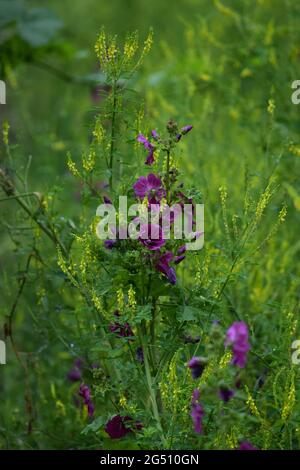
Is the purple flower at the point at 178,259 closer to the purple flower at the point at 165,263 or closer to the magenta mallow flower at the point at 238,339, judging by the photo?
the purple flower at the point at 165,263

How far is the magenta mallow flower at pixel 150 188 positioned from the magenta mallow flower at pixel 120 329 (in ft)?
0.83

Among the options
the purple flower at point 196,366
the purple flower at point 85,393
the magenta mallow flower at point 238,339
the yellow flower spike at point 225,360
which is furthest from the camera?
the purple flower at point 85,393

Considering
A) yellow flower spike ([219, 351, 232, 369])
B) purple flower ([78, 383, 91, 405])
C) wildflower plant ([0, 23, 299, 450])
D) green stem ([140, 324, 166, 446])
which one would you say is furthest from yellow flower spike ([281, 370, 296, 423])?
purple flower ([78, 383, 91, 405])

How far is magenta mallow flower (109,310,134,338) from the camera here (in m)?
1.57

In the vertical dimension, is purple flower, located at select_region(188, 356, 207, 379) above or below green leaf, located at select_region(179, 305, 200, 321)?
below

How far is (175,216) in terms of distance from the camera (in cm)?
151

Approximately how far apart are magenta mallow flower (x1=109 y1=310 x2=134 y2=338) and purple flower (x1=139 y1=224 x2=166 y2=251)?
0.56 ft

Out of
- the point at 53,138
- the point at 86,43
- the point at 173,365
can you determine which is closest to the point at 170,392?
the point at 173,365

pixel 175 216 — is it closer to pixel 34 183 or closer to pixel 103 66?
pixel 103 66

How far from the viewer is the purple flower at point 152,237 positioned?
148cm

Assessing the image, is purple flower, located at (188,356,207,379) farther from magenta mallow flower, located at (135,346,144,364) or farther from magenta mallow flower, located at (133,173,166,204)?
magenta mallow flower, located at (133,173,166,204)

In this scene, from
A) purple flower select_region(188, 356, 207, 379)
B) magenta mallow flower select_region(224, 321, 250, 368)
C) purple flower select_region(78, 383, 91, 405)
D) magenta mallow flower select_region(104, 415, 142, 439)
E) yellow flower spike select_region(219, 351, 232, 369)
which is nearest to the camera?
magenta mallow flower select_region(224, 321, 250, 368)

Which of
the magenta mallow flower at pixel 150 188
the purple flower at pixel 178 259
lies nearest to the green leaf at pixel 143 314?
the purple flower at pixel 178 259
